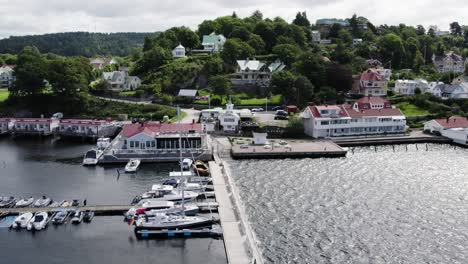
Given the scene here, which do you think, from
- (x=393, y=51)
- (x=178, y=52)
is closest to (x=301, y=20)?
(x=393, y=51)

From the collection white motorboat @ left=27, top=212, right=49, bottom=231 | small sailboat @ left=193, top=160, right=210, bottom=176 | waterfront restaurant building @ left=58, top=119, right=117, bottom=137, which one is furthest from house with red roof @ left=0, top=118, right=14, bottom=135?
white motorboat @ left=27, top=212, right=49, bottom=231

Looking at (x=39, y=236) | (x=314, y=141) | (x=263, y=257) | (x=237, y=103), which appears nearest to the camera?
(x=263, y=257)

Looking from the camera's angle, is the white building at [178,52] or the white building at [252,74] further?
the white building at [178,52]

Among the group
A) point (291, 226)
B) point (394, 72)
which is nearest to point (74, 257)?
point (291, 226)

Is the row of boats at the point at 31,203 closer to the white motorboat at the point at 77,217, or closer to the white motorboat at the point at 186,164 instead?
the white motorboat at the point at 77,217

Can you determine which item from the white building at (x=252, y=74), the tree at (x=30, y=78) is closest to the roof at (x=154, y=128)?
the white building at (x=252, y=74)

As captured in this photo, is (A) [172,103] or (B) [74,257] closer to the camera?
(B) [74,257]

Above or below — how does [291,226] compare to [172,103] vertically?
below

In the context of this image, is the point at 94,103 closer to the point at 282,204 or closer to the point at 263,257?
the point at 282,204
